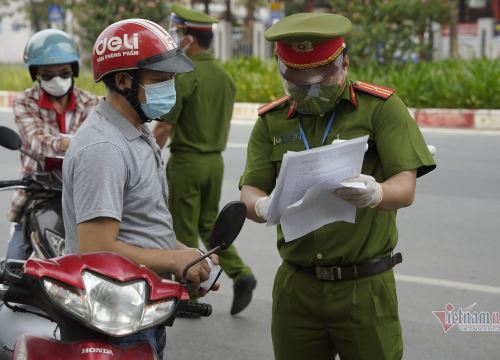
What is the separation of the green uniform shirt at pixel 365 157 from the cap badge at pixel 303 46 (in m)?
0.22

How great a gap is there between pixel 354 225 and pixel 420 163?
302mm

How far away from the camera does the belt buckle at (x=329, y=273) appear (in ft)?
10.1

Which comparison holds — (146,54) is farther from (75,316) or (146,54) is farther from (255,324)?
(255,324)

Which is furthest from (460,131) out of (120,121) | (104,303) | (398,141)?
(104,303)

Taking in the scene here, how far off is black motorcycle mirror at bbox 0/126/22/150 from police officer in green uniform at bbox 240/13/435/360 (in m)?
1.35

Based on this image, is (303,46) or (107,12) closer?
(303,46)

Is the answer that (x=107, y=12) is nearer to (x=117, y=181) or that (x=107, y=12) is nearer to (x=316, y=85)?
(x=316, y=85)

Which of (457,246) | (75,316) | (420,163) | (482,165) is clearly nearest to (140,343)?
(75,316)

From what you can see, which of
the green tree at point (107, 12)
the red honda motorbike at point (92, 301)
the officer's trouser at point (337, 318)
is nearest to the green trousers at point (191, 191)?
the officer's trouser at point (337, 318)

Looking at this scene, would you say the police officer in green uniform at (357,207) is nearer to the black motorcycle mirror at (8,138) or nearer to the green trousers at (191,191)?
the black motorcycle mirror at (8,138)

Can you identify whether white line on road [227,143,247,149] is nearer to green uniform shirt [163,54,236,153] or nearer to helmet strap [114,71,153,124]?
green uniform shirt [163,54,236,153]

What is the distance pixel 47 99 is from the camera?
4.92 metres

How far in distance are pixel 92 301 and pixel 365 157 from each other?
1.15 m

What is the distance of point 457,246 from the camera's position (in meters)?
7.18
